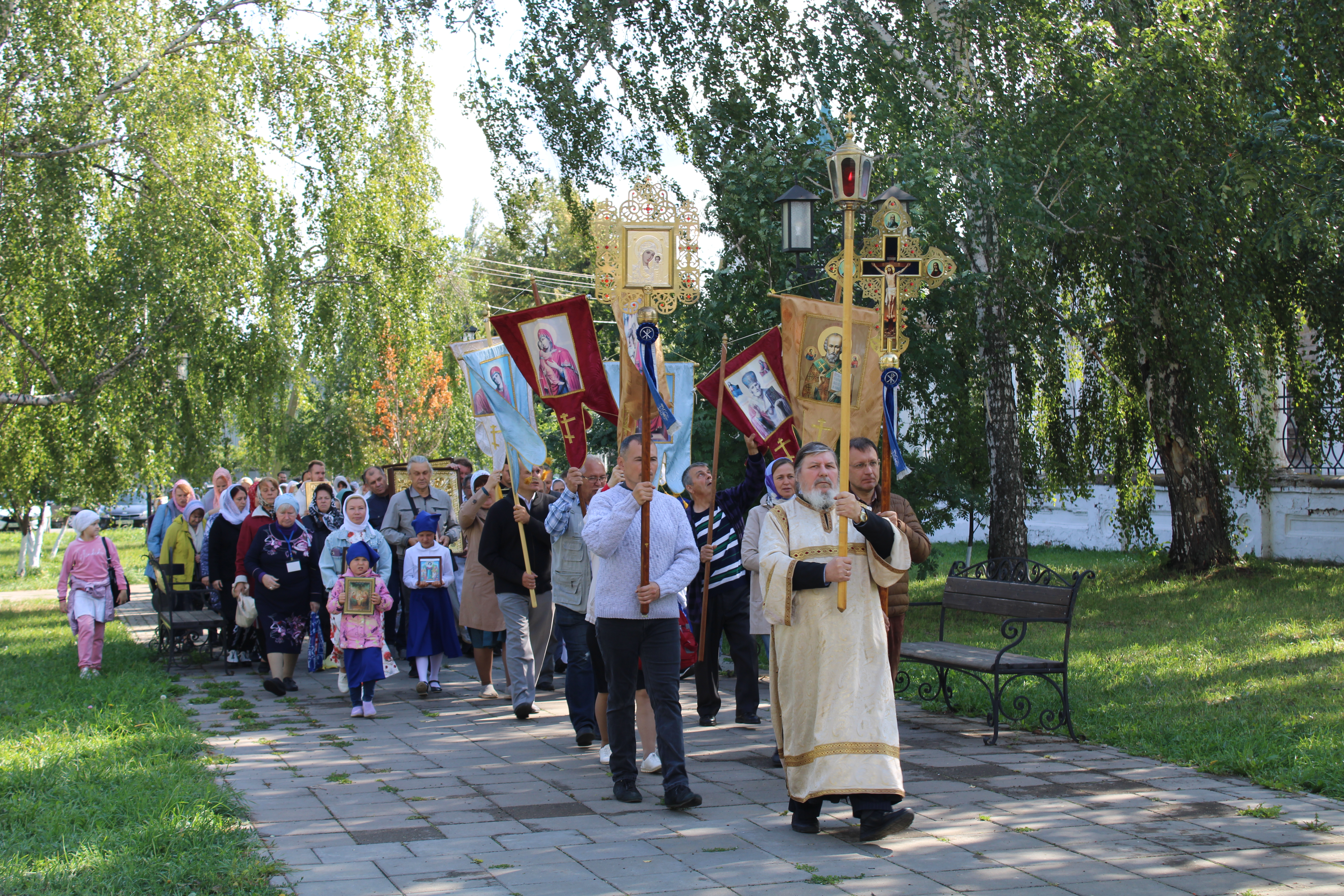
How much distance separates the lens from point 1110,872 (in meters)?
5.06

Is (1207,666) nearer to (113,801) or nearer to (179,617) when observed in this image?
(113,801)

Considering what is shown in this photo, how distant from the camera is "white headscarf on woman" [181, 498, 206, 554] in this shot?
1308 cm

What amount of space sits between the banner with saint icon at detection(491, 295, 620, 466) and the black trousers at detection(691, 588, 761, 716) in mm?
1502

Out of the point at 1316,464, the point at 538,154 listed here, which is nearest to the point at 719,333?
the point at 538,154

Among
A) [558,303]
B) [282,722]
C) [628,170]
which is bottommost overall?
[282,722]

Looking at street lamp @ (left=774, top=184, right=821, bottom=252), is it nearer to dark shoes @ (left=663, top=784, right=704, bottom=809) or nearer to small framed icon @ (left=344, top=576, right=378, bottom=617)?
small framed icon @ (left=344, top=576, right=378, bottom=617)

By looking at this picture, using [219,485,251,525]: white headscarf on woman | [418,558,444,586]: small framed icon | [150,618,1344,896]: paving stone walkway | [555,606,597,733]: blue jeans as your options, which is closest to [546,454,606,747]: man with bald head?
[555,606,597,733]: blue jeans

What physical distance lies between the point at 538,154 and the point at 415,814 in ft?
48.3

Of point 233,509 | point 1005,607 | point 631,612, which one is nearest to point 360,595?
point 233,509

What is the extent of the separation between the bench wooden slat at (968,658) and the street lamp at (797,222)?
3118mm

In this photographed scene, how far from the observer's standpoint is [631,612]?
251 inches

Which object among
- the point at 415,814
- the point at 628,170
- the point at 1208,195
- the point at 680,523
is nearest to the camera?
the point at 415,814

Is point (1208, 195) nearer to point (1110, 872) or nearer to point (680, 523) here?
point (680, 523)

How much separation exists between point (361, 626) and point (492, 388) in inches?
82.3
